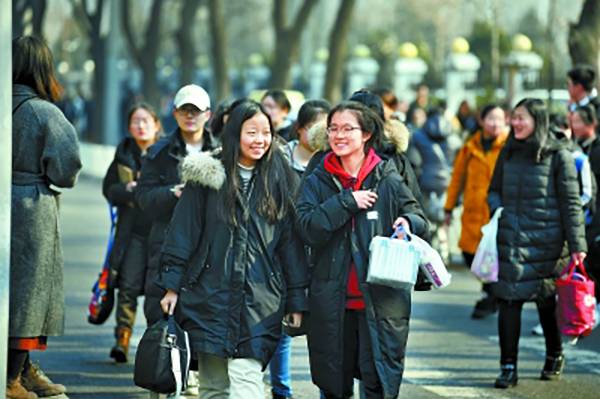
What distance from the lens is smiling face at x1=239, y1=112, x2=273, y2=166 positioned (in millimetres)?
7797

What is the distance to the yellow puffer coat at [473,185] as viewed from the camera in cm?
1446

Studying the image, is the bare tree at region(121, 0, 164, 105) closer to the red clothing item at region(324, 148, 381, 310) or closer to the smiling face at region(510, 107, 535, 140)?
the smiling face at region(510, 107, 535, 140)

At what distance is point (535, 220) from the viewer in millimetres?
10414

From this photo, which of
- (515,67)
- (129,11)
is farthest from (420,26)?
(515,67)

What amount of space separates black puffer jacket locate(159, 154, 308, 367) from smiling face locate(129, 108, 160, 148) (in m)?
3.76

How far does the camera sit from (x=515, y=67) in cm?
3581

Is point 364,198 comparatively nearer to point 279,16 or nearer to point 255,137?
point 255,137

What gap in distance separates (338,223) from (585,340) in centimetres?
567

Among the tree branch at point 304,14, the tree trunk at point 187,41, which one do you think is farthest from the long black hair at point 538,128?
the tree trunk at point 187,41

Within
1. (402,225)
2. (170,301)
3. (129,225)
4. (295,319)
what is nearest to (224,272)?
(170,301)

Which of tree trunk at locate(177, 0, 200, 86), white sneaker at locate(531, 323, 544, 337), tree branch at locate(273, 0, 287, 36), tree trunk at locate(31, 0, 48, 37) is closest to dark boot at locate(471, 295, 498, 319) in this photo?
white sneaker at locate(531, 323, 544, 337)

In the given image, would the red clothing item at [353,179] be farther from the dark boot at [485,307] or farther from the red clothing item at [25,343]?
the dark boot at [485,307]

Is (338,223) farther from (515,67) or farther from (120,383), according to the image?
(515,67)

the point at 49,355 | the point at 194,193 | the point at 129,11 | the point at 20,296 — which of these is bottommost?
the point at 49,355
